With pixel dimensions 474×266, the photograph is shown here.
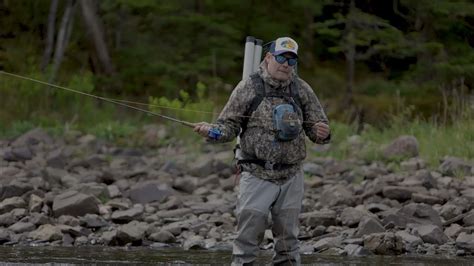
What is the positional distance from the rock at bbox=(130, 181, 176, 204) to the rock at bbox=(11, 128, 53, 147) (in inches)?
206

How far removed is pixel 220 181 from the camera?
14219 millimetres

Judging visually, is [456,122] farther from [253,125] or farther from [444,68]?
[253,125]

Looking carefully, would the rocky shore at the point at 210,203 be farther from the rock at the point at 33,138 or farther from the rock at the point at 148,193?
the rock at the point at 33,138

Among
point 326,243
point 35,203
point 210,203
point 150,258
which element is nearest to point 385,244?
point 326,243

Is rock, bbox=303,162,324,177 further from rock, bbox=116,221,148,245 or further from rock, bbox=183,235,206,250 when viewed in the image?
rock, bbox=116,221,148,245

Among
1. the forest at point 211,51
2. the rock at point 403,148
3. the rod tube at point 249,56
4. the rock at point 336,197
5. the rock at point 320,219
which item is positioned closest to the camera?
the rod tube at point 249,56

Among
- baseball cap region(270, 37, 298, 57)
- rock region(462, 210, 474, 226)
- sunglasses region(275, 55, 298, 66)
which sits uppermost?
baseball cap region(270, 37, 298, 57)

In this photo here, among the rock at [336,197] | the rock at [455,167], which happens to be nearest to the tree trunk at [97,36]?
the rock at [455,167]

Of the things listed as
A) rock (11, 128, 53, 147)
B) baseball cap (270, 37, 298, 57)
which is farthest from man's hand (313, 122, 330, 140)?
rock (11, 128, 53, 147)

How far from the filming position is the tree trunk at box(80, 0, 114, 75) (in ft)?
80.2

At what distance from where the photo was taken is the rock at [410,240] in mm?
9594

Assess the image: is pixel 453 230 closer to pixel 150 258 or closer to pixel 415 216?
pixel 415 216

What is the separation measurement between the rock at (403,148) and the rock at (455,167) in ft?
3.33

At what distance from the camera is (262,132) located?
684 cm
